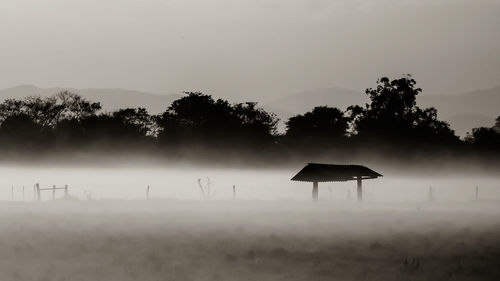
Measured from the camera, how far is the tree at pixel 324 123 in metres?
98.1

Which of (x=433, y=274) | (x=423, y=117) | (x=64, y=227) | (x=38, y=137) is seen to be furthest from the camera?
(x=38, y=137)

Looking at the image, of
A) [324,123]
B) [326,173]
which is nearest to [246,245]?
[326,173]

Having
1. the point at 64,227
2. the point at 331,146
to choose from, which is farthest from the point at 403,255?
the point at 331,146

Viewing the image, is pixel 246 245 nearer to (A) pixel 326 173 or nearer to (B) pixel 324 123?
(A) pixel 326 173

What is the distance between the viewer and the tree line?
9394cm

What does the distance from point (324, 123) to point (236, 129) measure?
43.3 feet

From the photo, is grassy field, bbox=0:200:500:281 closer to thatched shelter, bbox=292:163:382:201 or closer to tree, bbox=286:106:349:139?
thatched shelter, bbox=292:163:382:201

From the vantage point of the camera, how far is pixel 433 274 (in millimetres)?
19172

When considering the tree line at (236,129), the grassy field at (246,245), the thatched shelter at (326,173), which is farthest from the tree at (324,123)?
the grassy field at (246,245)

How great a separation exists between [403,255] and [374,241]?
3994 mm

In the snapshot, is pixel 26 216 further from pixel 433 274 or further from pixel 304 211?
pixel 433 274

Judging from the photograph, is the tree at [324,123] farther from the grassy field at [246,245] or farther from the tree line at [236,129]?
the grassy field at [246,245]

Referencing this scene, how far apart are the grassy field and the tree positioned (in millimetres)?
55259

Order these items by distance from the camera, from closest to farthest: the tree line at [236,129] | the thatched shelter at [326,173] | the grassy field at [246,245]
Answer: the grassy field at [246,245] < the thatched shelter at [326,173] < the tree line at [236,129]
